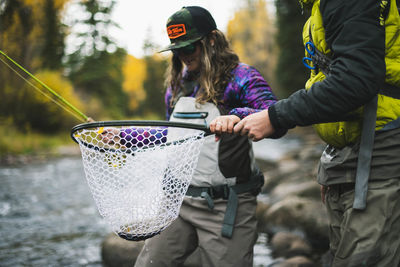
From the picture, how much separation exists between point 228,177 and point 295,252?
9.34 feet

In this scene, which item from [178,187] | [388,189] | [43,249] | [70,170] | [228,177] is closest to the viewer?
[388,189]

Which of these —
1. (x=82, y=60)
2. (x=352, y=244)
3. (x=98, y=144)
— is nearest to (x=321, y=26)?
(x=352, y=244)

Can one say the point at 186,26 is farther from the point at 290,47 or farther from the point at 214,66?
the point at 290,47

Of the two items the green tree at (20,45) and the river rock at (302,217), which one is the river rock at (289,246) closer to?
the river rock at (302,217)

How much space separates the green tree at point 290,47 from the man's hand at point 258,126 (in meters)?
24.1

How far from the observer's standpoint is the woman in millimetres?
2209

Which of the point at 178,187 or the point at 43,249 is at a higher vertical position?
the point at 178,187

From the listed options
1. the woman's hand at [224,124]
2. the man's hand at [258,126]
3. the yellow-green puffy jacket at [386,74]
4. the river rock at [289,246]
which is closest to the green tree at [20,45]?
the river rock at [289,246]

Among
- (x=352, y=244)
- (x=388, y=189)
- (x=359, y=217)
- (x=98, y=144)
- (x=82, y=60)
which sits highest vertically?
(x=82, y=60)

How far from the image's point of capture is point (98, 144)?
2057 mm

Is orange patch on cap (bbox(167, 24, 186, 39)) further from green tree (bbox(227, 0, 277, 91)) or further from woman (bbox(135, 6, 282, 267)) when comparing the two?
green tree (bbox(227, 0, 277, 91))

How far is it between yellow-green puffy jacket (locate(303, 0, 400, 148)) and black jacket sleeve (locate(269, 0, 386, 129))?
0.08 m

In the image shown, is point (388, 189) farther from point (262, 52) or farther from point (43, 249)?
point (262, 52)

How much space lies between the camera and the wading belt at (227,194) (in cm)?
220
